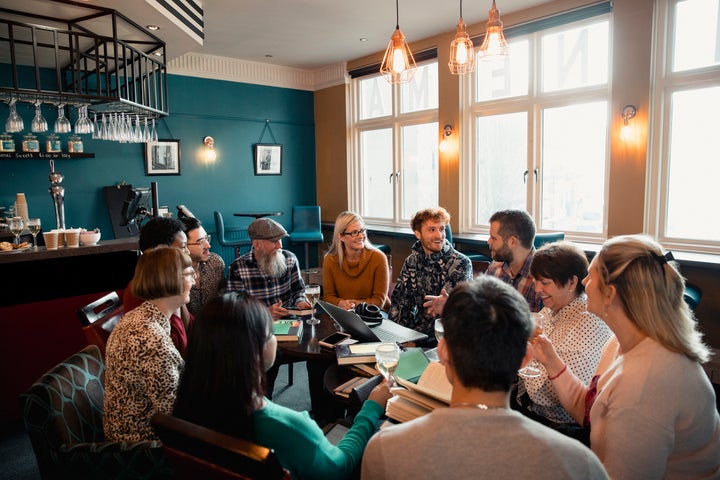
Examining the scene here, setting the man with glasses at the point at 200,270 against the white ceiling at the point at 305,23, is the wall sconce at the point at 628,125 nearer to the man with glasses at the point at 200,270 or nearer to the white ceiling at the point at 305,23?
the white ceiling at the point at 305,23

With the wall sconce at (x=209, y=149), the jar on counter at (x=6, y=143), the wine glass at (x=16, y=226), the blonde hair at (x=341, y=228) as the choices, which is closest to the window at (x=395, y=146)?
the wall sconce at (x=209, y=149)

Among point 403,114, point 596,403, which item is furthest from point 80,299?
point 403,114

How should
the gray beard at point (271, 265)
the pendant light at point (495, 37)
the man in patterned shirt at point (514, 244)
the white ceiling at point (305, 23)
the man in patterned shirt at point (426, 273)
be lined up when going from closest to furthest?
1. the pendant light at point (495, 37)
2. the man in patterned shirt at point (514, 244)
3. the man in patterned shirt at point (426, 273)
4. the gray beard at point (271, 265)
5. the white ceiling at point (305, 23)

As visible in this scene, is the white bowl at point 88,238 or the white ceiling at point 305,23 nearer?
the white bowl at point 88,238

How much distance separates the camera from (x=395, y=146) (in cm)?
711

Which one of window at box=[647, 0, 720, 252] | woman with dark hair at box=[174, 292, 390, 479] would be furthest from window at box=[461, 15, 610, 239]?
woman with dark hair at box=[174, 292, 390, 479]

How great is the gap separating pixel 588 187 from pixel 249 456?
5.02m

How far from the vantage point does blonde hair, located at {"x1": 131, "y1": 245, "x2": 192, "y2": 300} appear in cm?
177

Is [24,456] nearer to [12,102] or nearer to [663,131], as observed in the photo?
[12,102]

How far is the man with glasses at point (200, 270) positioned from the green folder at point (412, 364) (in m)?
1.80

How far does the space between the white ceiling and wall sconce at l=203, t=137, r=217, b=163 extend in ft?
4.01

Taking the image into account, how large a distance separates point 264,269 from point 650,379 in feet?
7.96

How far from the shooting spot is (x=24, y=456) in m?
2.84

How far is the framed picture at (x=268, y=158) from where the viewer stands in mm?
7539
